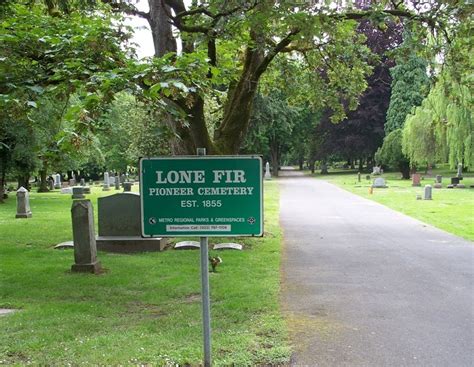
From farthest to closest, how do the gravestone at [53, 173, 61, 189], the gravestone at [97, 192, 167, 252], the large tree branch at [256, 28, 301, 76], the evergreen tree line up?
1. the evergreen tree
2. the gravestone at [53, 173, 61, 189]
3. the large tree branch at [256, 28, 301, 76]
4. the gravestone at [97, 192, 167, 252]

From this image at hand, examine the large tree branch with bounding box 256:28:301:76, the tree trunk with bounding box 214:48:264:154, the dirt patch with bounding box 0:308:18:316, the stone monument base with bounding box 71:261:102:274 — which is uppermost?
the large tree branch with bounding box 256:28:301:76

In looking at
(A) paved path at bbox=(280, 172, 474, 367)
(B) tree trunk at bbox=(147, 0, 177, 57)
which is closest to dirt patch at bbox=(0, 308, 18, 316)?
(A) paved path at bbox=(280, 172, 474, 367)

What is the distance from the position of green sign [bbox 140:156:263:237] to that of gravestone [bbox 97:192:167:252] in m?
6.94

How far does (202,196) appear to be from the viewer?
399 cm

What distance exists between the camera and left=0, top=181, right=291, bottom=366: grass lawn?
4715 millimetres

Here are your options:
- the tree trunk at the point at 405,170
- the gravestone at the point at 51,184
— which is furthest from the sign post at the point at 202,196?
the tree trunk at the point at 405,170

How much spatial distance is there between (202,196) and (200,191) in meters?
0.05

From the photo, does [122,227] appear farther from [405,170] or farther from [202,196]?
[405,170]

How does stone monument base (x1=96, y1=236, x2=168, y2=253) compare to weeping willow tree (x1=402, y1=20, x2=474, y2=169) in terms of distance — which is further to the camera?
weeping willow tree (x1=402, y1=20, x2=474, y2=169)

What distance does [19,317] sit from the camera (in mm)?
5926

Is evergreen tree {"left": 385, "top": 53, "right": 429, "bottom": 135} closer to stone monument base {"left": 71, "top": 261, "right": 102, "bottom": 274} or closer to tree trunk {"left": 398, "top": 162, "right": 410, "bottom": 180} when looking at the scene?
tree trunk {"left": 398, "top": 162, "right": 410, "bottom": 180}

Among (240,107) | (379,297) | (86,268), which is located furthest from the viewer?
(240,107)

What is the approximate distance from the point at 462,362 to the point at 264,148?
51.9 m

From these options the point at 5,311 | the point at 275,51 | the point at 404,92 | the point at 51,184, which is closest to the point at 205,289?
the point at 5,311
